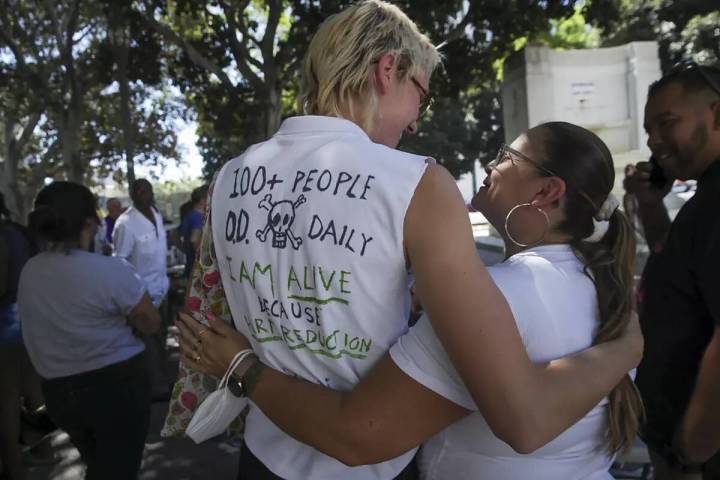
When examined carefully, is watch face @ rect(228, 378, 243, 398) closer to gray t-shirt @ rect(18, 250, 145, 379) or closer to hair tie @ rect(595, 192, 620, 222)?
hair tie @ rect(595, 192, 620, 222)

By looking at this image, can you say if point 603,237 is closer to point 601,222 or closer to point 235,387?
point 601,222

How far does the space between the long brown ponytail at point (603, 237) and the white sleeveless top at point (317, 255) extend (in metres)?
0.47

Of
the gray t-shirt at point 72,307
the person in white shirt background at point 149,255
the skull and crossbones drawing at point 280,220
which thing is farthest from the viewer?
the person in white shirt background at point 149,255

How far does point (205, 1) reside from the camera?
1023 centimetres

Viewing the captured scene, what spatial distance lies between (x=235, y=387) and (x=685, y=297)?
1396 millimetres

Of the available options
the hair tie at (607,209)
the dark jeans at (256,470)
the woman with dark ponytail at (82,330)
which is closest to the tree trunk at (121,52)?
the woman with dark ponytail at (82,330)

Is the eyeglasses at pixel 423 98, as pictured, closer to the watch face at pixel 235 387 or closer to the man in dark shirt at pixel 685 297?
the watch face at pixel 235 387

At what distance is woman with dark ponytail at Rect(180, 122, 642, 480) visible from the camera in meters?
1.20

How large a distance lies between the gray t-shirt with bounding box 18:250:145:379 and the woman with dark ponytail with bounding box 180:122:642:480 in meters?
1.59

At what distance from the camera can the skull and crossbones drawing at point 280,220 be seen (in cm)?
127

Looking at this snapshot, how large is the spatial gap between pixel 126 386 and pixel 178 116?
22.5 metres

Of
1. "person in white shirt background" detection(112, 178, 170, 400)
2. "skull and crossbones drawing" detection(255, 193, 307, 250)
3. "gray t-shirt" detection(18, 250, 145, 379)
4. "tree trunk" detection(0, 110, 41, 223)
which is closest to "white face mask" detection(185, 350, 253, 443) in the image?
"skull and crossbones drawing" detection(255, 193, 307, 250)

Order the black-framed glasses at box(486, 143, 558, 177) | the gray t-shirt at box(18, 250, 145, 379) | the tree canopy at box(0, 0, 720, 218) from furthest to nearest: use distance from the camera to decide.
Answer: the tree canopy at box(0, 0, 720, 218), the gray t-shirt at box(18, 250, 145, 379), the black-framed glasses at box(486, 143, 558, 177)

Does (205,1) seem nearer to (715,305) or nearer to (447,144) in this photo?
(715,305)
